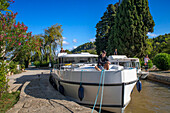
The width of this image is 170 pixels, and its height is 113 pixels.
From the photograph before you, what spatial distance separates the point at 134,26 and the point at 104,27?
10173 mm

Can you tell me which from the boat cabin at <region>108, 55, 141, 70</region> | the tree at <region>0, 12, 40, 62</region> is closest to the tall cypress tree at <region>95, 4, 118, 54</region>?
the boat cabin at <region>108, 55, 141, 70</region>

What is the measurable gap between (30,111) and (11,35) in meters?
3.90

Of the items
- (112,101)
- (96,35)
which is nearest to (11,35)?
(112,101)

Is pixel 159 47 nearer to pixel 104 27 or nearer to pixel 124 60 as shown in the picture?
pixel 104 27

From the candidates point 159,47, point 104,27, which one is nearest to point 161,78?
point 104,27

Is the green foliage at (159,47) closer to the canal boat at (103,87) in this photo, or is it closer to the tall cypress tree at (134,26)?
the tall cypress tree at (134,26)

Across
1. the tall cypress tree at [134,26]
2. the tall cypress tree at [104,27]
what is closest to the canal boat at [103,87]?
the tall cypress tree at [134,26]

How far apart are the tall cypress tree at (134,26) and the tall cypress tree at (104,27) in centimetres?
726

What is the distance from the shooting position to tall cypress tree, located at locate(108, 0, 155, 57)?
22172mm

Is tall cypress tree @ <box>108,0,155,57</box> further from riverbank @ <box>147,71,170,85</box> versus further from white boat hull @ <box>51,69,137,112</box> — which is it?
white boat hull @ <box>51,69,137,112</box>

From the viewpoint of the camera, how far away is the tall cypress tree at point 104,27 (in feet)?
101

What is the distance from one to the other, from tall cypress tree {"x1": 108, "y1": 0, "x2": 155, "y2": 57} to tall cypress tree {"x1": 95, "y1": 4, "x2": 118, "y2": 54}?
286 inches

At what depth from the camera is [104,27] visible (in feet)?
104

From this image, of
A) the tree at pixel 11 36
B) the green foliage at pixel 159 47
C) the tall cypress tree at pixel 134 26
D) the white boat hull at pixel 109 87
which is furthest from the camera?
the green foliage at pixel 159 47
